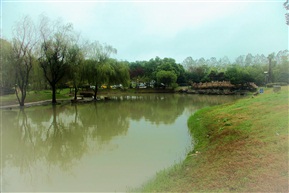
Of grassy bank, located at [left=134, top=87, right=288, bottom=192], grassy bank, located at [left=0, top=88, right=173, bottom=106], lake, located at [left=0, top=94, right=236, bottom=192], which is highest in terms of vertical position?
grassy bank, located at [left=0, top=88, right=173, bottom=106]

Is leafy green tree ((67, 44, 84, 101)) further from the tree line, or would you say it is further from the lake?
the lake

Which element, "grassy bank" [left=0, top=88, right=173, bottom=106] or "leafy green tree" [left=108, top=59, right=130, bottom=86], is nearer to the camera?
"grassy bank" [left=0, top=88, right=173, bottom=106]

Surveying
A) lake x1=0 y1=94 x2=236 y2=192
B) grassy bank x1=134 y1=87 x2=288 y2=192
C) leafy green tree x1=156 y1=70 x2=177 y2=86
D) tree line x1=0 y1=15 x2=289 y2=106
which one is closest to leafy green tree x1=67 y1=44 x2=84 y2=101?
tree line x1=0 y1=15 x2=289 y2=106

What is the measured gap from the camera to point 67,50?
77.7 ft

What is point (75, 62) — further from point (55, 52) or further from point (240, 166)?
point (240, 166)

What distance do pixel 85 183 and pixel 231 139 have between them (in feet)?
14.9

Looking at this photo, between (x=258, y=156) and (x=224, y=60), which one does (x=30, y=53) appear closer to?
(x=258, y=156)

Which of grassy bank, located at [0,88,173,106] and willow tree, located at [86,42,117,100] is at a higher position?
willow tree, located at [86,42,117,100]

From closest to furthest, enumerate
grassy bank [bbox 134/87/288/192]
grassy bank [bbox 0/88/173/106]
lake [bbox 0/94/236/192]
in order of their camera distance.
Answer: grassy bank [bbox 134/87/288/192] < lake [bbox 0/94/236/192] < grassy bank [bbox 0/88/173/106]

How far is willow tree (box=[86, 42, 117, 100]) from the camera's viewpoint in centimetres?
2722

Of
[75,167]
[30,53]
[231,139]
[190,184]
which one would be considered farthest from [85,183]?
[30,53]

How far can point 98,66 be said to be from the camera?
27484 mm

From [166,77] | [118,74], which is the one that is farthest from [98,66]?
[166,77]

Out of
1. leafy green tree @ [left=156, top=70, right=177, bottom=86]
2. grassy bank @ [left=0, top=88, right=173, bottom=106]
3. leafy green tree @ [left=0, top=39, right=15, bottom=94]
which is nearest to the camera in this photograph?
leafy green tree @ [left=0, top=39, right=15, bottom=94]
